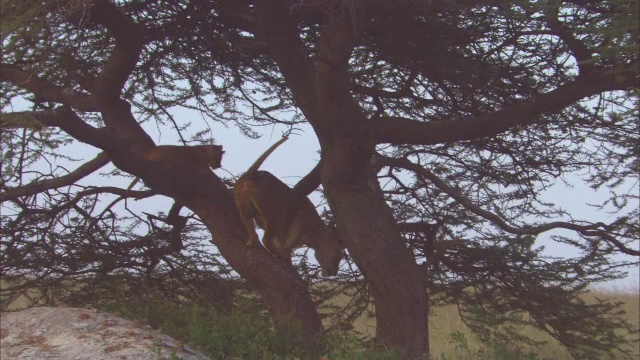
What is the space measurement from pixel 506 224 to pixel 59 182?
4.59 m

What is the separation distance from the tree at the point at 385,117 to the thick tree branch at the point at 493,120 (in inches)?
0.7

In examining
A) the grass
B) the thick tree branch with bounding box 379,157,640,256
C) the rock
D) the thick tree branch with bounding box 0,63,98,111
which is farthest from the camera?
the thick tree branch with bounding box 379,157,640,256

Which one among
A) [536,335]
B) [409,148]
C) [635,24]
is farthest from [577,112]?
[536,335]

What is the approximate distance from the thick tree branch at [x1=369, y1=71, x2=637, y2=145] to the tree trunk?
0.55 m

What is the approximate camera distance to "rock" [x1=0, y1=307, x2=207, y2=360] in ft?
18.5

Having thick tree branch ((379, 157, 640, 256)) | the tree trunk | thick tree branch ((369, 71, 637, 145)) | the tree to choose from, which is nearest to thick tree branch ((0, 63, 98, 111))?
the tree

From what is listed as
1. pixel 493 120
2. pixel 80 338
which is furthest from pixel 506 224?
pixel 80 338

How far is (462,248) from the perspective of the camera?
30.0 ft

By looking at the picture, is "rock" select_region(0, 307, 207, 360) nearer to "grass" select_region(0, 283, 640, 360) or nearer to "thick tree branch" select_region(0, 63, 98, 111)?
"grass" select_region(0, 283, 640, 360)

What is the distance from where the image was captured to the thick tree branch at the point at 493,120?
6891 millimetres

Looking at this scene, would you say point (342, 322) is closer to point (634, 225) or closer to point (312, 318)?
point (312, 318)

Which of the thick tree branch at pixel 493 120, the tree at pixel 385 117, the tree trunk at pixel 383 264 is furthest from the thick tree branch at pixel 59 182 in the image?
the thick tree branch at pixel 493 120

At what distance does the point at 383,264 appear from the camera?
24.2 ft

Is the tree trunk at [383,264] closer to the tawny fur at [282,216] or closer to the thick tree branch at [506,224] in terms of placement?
the tawny fur at [282,216]
